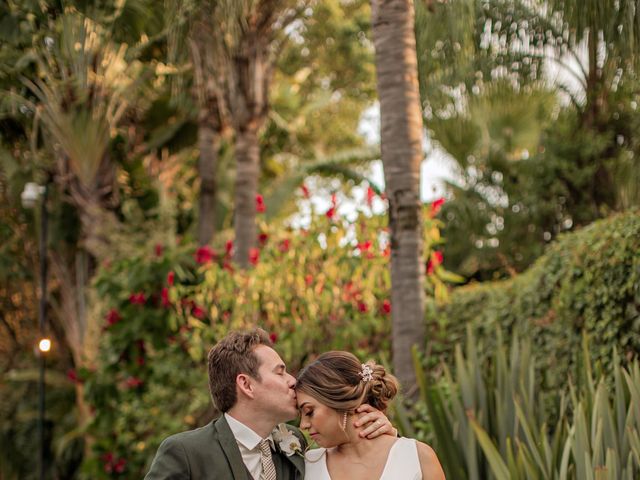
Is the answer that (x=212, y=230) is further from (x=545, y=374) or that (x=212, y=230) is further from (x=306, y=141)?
(x=306, y=141)

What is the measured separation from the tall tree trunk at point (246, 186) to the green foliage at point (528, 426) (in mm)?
6027

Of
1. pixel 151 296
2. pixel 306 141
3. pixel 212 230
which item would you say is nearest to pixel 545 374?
pixel 151 296

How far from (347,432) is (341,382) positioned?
22 centimetres

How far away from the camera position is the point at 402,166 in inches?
298

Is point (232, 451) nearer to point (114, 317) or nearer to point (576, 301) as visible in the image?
point (576, 301)

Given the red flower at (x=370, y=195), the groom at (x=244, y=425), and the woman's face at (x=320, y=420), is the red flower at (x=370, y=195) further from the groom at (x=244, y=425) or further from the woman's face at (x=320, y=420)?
the woman's face at (x=320, y=420)

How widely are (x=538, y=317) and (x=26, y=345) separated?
59.7ft

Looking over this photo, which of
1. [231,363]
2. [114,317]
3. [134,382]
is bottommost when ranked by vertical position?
[134,382]

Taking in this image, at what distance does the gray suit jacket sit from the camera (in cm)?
369

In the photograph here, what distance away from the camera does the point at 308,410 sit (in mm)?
3828

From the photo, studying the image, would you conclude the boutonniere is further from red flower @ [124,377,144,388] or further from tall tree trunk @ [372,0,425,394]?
red flower @ [124,377,144,388]

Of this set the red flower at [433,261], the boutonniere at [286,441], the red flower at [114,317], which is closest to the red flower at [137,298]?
the red flower at [114,317]

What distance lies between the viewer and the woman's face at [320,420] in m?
3.81

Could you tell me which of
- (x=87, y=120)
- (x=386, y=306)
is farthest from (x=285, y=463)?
(x=87, y=120)
